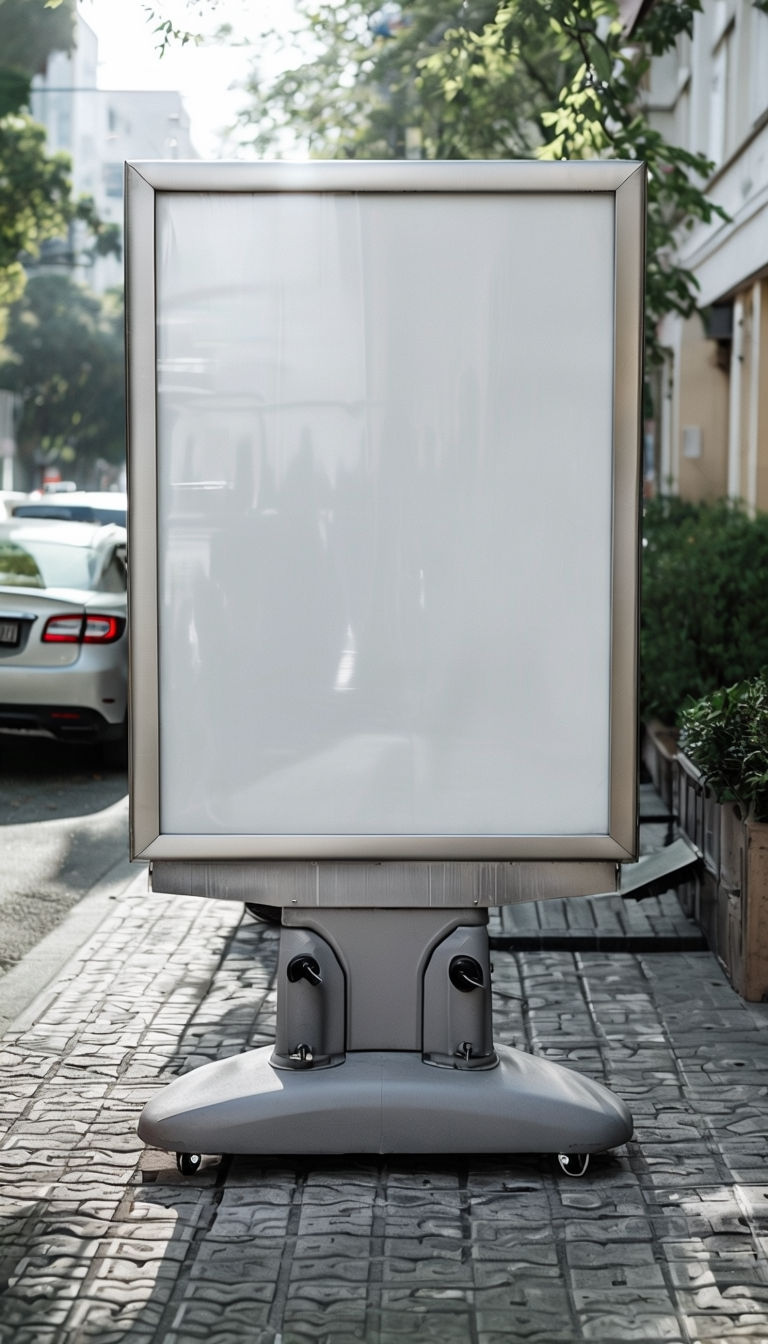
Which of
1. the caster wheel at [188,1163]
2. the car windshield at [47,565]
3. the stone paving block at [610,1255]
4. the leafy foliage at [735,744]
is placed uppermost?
the car windshield at [47,565]

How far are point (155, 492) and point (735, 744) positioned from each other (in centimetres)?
306

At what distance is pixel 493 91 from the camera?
1664 cm

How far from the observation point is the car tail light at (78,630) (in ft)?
39.1

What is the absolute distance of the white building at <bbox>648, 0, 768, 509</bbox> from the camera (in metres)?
15.9

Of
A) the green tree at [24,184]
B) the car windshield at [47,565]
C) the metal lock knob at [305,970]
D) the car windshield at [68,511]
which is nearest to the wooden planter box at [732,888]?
the metal lock knob at [305,970]

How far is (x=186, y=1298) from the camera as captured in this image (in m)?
3.90

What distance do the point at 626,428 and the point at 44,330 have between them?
8118 centimetres

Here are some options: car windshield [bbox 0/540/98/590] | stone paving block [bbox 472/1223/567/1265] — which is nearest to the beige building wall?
car windshield [bbox 0/540/98/590]

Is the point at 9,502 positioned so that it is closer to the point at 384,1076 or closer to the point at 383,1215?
the point at 384,1076

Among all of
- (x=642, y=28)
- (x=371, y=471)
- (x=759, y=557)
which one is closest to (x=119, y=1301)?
(x=371, y=471)

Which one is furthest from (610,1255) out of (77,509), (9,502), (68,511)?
(9,502)

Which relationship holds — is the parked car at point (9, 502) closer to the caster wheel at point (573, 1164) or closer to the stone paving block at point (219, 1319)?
the caster wheel at point (573, 1164)

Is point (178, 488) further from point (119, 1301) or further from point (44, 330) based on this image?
point (44, 330)

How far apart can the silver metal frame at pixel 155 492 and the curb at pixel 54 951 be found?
1957 millimetres
